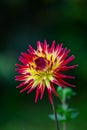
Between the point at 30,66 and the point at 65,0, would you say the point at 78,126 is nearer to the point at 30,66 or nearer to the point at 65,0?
the point at 65,0

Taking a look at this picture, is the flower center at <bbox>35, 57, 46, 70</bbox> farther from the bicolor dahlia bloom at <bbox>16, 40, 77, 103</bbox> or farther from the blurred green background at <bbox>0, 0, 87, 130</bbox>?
the blurred green background at <bbox>0, 0, 87, 130</bbox>

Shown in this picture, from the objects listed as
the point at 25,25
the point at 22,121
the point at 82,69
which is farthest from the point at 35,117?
the point at 25,25

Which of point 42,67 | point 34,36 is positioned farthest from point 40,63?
point 34,36

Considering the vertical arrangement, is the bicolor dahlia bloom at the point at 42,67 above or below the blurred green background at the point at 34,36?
below

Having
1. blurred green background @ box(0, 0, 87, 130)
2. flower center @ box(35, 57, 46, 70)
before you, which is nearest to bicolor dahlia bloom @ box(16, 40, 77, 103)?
flower center @ box(35, 57, 46, 70)

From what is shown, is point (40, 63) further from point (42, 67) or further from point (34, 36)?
point (34, 36)

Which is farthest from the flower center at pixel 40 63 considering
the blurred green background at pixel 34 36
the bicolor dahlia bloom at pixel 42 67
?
the blurred green background at pixel 34 36

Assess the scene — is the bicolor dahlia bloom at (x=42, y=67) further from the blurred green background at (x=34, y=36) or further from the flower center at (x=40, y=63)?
the blurred green background at (x=34, y=36)
